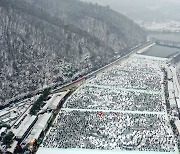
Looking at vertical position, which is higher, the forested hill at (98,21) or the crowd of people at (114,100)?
the forested hill at (98,21)

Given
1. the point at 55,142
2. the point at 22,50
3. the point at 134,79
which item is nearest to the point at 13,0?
the point at 22,50

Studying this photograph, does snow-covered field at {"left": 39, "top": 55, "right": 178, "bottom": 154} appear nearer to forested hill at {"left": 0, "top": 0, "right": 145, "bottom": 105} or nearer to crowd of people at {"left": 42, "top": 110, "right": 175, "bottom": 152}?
crowd of people at {"left": 42, "top": 110, "right": 175, "bottom": 152}

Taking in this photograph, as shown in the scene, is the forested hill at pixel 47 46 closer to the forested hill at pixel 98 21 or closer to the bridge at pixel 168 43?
the forested hill at pixel 98 21

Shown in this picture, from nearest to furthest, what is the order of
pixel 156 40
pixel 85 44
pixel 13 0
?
pixel 85 44
pixel 13 0
pixel 156 40

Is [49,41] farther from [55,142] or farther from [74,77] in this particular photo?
[55,142]

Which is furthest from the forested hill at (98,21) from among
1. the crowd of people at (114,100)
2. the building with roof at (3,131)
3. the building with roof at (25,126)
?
the building with roof at (3,131)

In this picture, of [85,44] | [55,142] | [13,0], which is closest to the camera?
[55,142]

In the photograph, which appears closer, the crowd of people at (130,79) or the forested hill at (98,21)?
the crowd of people at (130,79)
